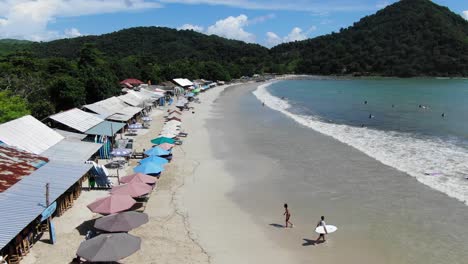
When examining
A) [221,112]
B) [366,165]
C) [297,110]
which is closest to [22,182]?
[366,165]

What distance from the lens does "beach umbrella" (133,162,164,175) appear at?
821 inches

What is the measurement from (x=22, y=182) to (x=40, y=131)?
801cm

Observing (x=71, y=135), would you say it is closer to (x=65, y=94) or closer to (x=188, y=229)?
(x=188, y=229)

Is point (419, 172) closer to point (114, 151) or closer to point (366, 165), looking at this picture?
point (366, 165)

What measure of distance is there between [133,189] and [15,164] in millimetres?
5096

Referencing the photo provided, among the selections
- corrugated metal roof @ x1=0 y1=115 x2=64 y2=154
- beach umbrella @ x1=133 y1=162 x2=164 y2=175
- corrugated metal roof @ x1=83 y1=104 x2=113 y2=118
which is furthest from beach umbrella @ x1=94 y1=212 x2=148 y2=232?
corrugated metal roof @ x1=83 y1=104 x2=113 y2=118

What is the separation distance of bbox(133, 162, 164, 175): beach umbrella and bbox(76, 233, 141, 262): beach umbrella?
794 cm

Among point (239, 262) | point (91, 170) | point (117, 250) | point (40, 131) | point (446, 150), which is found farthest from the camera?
point (446, 150)

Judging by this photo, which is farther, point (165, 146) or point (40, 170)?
point (165, 146)

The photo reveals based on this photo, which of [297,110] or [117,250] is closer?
[117,250]

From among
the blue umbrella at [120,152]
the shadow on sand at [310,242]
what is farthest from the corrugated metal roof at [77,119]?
the shadow on sand at [310,242]

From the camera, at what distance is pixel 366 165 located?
1016 inches

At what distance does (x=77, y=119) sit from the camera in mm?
28750

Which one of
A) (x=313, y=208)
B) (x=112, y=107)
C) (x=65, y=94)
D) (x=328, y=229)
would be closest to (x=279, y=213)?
(x=313, y=208)
